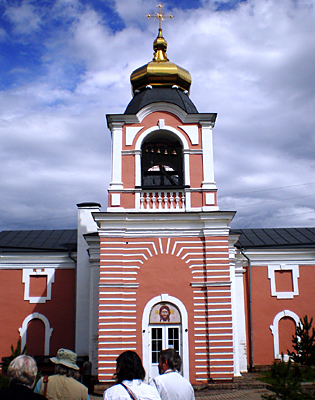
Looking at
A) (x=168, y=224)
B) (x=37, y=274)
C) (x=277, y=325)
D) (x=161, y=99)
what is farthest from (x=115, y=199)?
(x=277, y=325)

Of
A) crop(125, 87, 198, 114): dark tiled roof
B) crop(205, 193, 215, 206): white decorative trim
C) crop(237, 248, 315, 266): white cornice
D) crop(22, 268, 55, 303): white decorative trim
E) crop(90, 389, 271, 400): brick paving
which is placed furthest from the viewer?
crop(237, 248, 315, 266): white cornice

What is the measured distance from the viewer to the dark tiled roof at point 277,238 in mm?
15370

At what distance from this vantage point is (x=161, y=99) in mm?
12688

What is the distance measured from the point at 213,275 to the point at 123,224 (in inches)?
118

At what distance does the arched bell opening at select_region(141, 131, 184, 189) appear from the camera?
41.6 feet

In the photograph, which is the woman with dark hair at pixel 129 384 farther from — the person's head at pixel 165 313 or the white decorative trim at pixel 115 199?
the white decorative trim at pixel 115 199

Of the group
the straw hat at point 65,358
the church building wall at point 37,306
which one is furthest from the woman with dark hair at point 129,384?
the church building wall at point 37,306

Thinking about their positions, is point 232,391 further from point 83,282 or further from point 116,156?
point 116,156

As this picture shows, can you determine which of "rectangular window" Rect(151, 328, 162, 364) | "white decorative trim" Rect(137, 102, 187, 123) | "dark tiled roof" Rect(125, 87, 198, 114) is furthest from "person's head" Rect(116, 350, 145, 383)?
"dark tiled roof" Rect(125, 87, 198, 114)

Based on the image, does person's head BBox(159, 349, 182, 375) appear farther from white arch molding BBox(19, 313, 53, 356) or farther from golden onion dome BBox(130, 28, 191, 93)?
white arch molding BBox(19, 313, 53, 356)

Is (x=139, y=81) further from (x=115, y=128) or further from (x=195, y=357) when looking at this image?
(x=195, y=357)

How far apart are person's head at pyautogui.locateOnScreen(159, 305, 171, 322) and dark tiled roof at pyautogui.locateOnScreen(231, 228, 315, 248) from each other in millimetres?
5234

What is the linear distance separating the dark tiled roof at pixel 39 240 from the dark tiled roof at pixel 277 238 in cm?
704

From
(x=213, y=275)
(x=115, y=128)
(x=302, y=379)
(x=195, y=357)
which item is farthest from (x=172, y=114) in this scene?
(x=302, y=379)
